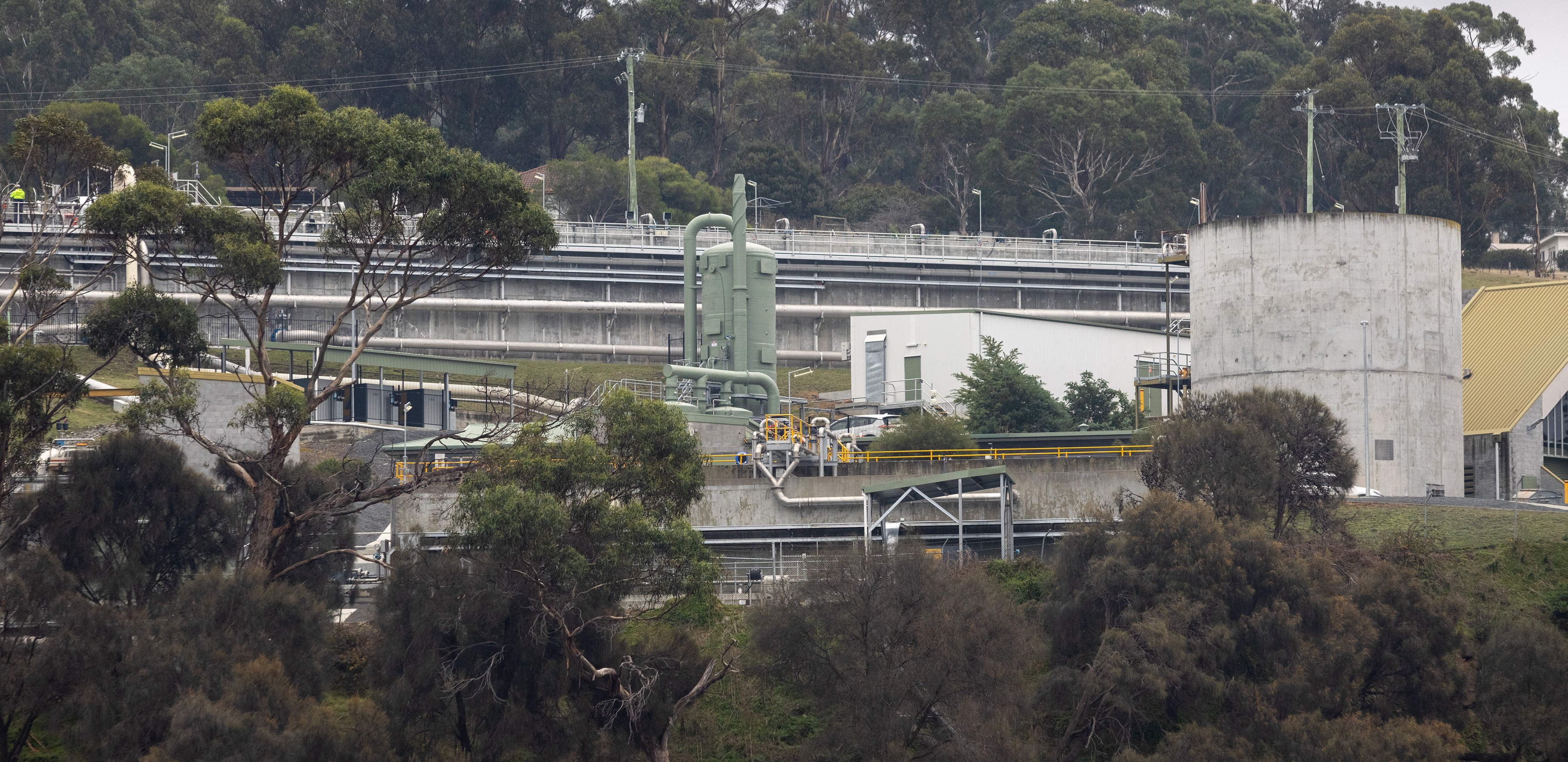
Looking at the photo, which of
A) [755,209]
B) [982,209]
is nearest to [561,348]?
[755,209]

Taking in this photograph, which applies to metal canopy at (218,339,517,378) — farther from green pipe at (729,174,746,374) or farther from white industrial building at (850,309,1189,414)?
white industrial building at (850,309,1189,414)

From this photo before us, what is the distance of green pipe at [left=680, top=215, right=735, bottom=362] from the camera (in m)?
57.4

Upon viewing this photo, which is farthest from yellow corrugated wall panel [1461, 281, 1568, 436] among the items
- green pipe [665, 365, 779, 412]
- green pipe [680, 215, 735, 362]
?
green pipe [680, 215, 735, 362]

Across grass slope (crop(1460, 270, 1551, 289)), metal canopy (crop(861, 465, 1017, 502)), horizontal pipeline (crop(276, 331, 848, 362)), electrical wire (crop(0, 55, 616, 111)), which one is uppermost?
electrical wire (crop(0, 55, 616, 111))

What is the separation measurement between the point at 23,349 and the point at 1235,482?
25639 mm

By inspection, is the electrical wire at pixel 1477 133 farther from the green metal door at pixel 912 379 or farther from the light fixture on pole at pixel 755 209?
the green metal door at pixel 912 379

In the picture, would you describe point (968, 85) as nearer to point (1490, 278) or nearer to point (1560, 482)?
point (1490, 278)

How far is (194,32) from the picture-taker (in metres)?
100

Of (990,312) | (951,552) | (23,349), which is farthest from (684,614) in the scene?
(990,312)

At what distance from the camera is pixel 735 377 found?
53312 millimetres

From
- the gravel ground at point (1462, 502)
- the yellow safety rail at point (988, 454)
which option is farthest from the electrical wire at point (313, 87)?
the gravel ground at point (1462, 502)

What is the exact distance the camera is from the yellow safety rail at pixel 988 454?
45.5 meters

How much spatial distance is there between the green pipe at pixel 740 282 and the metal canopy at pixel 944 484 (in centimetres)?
1256

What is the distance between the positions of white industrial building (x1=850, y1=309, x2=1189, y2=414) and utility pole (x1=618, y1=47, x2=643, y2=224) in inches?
835
